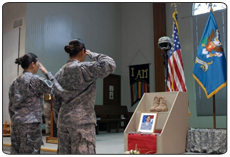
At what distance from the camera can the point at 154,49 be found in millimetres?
10016

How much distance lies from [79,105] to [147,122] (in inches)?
70.5

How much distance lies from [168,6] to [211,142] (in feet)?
23.5

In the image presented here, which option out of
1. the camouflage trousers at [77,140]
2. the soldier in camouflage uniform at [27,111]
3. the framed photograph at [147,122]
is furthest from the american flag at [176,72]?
the camouflage trousers at [77,140]

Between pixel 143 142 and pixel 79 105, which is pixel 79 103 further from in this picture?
pixel 143 142

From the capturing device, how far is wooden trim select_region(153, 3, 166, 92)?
9.72m

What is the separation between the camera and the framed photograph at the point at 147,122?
11.1 ft

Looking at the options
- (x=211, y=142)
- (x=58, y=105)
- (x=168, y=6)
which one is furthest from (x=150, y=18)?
(x=58, y=105)

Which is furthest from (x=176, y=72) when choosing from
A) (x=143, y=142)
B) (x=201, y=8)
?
(x=201, y=8)

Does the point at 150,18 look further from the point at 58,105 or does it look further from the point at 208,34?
the point at 58,105

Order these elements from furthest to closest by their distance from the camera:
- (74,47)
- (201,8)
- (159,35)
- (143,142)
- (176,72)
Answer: (159,35) < (201,8) < (176,72) < (143,142) < (74,47)

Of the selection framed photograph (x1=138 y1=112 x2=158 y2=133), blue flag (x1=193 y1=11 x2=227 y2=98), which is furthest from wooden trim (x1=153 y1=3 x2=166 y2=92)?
framed photograph (x1=138 y1=112 x2=158 y2=133)

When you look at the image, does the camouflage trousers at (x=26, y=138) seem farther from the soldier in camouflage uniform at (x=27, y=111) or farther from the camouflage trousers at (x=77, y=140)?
the camouflage trousers at (x=77, y=140)

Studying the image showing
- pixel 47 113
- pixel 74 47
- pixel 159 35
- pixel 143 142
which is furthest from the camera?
pixel 159 35

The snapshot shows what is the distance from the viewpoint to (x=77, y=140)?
1795mm
